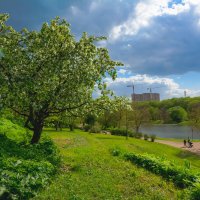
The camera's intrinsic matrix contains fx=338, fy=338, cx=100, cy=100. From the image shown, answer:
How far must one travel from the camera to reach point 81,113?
24.4 m

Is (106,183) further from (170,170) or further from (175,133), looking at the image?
(175,133)

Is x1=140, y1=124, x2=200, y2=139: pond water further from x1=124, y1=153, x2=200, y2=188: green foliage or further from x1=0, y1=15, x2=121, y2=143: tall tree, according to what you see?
x1=0, y1=15, x2=121, y2=143: tall tree

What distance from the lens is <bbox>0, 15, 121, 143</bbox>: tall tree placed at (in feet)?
68.3

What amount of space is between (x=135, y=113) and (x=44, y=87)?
70490mm

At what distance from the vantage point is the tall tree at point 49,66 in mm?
20828

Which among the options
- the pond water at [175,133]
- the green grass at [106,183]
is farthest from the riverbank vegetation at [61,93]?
the pond water at [175,133]

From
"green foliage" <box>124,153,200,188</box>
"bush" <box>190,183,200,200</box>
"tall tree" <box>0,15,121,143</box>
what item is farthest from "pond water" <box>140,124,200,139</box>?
"bush" <box>190,183,200,200</box>

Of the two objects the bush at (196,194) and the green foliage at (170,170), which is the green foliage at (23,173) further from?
the bush at (196,194)

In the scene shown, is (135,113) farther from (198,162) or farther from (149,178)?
(149,178)

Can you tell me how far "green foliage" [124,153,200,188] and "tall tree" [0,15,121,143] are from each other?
5648 mm

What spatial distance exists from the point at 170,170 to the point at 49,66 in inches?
379

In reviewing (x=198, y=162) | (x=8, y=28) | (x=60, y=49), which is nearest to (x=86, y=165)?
(x=60, y=49)

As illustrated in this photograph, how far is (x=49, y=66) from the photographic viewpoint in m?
21.1

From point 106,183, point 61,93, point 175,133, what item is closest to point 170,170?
point 106,183
